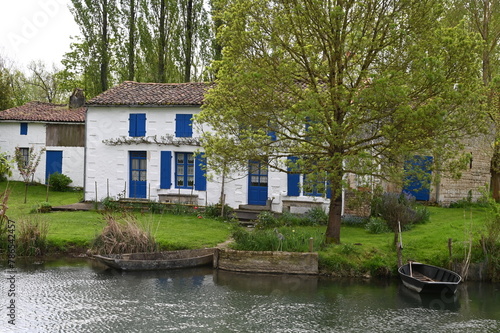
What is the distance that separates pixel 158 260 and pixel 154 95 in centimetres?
1103

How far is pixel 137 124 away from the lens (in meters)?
22.6

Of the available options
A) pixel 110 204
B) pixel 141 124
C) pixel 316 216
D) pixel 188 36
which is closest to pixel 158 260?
pixel 316 216

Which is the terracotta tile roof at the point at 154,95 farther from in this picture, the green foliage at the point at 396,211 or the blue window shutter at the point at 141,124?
the green foliage at the point at 396,211

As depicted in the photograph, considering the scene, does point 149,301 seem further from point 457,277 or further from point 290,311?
point 457,277

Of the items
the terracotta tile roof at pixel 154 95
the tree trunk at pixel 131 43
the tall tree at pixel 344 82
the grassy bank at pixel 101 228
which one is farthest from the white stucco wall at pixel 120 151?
the tree trunk at pixel 131 43

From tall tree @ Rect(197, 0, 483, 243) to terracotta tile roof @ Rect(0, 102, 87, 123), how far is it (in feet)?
57.6

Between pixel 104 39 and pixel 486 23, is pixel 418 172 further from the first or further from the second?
pixel 104 39

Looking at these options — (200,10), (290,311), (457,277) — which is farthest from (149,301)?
(200,10)

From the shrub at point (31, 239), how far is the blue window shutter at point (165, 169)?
7.60m

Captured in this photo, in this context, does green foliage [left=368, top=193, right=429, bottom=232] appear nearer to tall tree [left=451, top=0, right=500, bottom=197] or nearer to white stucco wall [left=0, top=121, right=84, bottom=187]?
tall tree [left=451, top=0, right=500, bottom=197]

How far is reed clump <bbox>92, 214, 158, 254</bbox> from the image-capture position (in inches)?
572

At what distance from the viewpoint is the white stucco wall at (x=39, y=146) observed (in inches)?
1136

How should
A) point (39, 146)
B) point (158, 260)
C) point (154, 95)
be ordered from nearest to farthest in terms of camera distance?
point (158, 260) → point (154, 95) → point (39, 146)

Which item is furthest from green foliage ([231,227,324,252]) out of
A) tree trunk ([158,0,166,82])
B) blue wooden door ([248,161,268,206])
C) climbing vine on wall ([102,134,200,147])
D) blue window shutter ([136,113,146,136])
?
tree trunk ([158,0,166,82])
